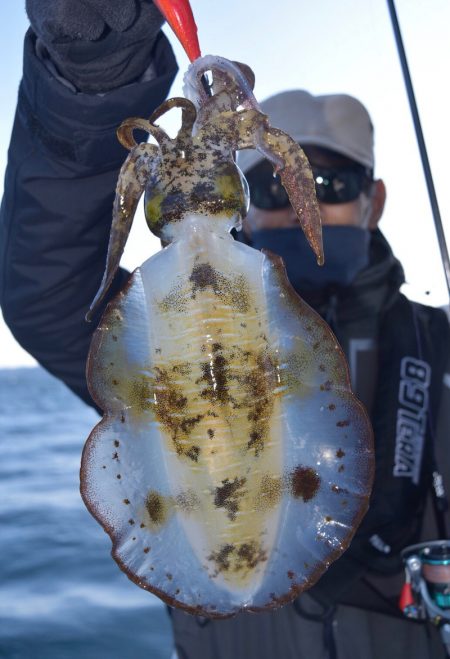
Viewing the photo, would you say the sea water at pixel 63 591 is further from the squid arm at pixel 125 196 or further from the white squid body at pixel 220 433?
the squid arm at pixel 125 196

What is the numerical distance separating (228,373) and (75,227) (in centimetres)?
154

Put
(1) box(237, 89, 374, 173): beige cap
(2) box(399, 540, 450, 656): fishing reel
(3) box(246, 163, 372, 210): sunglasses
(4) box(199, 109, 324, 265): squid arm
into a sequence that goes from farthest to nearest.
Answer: (1) box(237, 89, 374, 173): beige cap
(3) box(246, 163, 372, 210): sunglasses
(2) box(399, 540, 450, 656): fishing reel
(4) box(199, 109, 324, 265): squid arm

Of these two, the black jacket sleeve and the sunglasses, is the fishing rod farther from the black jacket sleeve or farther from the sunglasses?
the black jacket sleeve

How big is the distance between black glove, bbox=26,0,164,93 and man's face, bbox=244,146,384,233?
6.12ft

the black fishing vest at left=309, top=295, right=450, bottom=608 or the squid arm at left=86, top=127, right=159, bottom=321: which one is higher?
the squid arm at left=86, top=127, right=159, bottom=321

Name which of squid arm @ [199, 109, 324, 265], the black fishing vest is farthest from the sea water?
squid arm @ [199, 109, 324, 265]

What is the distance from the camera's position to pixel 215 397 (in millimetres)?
1302

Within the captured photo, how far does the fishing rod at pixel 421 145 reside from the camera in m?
2.88

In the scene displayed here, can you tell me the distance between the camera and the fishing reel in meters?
2.99

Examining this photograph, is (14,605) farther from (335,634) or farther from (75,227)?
(75,227)

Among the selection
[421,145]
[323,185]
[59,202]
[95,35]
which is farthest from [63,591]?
[95,35]

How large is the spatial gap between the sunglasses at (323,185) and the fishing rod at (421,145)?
83 centimetres

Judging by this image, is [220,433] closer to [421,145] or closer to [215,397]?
[215,397]

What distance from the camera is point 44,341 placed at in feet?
10.1
